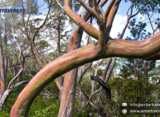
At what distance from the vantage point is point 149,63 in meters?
5.77

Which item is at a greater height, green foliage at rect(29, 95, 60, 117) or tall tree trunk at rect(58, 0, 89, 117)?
tall tree trunk at rect(58, 0, 89, 117)

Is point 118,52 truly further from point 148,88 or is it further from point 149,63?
point 149,63

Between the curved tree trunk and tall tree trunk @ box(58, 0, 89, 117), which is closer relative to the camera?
the curved tree trunk

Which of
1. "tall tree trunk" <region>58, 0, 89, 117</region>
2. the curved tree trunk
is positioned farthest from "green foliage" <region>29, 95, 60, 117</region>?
the curved tree trunk

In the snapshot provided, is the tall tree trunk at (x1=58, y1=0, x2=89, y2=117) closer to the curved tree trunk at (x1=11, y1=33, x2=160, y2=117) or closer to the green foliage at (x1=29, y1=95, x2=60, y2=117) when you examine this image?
the green foliage at (x1=29, y1=95, x2=60, y2=117)

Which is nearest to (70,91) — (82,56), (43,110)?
(43,110)

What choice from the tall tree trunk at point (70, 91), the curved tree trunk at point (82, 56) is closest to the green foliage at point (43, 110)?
the tall tree trunk at point (70, 91)

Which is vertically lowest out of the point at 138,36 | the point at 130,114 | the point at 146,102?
the point at 130,114

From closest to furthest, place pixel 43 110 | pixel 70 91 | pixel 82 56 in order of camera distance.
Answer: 1. pixel 82 56
2. pixel 70 91
3. pixel 43 110

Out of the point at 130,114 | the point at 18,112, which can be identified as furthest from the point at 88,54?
the point at 130,114

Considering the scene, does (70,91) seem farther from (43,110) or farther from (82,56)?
(82,56)

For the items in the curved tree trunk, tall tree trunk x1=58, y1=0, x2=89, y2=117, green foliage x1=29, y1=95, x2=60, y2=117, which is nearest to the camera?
the curved tree trunk

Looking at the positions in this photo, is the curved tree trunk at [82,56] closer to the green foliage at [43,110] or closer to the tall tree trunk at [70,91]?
the tall tree trunk at [70,91]

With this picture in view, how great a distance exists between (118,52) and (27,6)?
540cm
